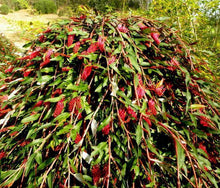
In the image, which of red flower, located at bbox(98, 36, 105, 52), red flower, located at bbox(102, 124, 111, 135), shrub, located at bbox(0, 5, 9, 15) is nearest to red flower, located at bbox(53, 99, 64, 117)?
red flower, located at bbox(102, 124, 111, 135)

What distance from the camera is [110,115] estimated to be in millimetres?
644

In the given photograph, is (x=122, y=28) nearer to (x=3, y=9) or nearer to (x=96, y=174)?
(x=96, y=174)

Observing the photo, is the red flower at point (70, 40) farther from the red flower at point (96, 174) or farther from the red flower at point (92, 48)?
the red flower at point (96, 174)

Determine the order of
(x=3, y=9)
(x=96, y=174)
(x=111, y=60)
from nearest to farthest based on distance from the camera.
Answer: (x=96, y=174) < (x=111, y=60) < (x=3, y=9)

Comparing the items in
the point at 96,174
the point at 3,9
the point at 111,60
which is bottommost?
the point at 3,9

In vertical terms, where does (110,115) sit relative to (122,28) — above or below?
→ below

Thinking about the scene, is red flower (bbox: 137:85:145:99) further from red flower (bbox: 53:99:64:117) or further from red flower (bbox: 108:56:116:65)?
red flower (bbox: 53:99:64:117)

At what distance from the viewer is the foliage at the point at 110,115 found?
2.02ft

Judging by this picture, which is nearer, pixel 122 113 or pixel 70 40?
pixel 122 113

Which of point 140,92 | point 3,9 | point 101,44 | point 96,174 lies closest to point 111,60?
point 101,44

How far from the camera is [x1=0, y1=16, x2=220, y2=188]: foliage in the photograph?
2.02 ft

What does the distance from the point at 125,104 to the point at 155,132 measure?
228 mm

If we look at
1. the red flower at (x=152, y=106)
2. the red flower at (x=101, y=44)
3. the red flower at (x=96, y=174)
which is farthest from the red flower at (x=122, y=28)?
the red flower at (x=96, y=174)

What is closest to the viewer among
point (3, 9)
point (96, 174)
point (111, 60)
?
point (96, 174)
